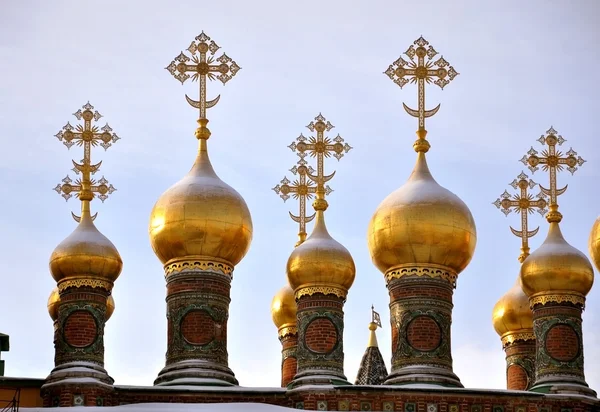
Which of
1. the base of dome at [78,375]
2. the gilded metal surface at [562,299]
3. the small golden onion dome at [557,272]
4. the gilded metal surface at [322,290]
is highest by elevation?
the small golden onion dome at [557,272]

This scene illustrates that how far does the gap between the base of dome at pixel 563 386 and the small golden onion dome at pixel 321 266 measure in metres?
4.01

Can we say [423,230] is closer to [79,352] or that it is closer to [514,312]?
[514,312]

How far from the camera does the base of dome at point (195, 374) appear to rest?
4188 centimetres

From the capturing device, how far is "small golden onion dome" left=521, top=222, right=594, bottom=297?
43.8 m

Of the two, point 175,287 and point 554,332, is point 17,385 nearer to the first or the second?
point 175,287

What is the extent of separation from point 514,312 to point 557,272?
11.4 ft

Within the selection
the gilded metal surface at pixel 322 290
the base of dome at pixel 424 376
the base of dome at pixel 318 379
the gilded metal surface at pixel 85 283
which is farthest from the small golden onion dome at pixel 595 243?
the gilded metal surface at pixel 85 283

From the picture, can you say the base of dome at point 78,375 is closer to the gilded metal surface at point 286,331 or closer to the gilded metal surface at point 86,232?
the gilded metal surface at point 86,232

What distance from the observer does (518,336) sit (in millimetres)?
47438

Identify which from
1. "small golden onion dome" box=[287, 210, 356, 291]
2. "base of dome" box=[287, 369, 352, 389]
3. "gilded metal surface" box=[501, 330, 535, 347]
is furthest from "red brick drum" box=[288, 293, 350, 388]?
"gilded metal surface" box=[501, 330, 535, 347]

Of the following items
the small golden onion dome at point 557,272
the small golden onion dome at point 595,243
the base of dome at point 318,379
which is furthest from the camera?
the small golden onion dome at point 595,243

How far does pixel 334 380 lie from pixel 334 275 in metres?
2.31

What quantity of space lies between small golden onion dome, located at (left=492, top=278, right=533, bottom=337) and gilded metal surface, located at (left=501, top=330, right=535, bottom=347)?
53 millimetres

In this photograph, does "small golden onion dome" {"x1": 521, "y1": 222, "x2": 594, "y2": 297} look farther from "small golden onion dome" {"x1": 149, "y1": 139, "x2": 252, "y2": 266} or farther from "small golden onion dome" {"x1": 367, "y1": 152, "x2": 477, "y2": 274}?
"small golden onion dome" {"x1": 149, "y1": 139, "x2": 252, "y2": 266}
